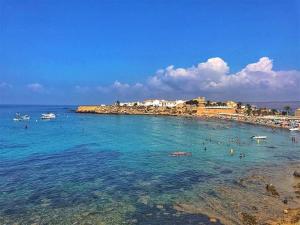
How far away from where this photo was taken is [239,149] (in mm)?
61625

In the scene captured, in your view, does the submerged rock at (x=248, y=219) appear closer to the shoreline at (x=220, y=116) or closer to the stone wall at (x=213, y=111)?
the shoreline at (x=220, y=116)

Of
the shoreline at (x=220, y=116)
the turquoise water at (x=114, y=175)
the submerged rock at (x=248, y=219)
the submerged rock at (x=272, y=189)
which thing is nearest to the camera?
the submerged rock at (x=248, y=219)

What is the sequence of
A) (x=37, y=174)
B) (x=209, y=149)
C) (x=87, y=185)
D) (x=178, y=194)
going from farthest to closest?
(x=209, y=149)
(x=37, y=174)
(x=87, y=185)
(x=178, y=194)

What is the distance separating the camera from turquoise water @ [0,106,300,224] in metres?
26.7

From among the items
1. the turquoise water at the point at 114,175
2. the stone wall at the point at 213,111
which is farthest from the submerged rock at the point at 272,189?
the stone wall at the point at 213,111

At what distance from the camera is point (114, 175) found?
39469 millimetres

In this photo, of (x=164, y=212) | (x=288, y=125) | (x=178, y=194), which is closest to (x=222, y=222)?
(x=164, y=212)

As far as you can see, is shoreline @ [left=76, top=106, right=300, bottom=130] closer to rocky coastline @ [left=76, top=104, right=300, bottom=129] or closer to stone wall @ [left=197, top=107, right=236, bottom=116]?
rocky coastline @ [left=76, top=104, right=300, bottom=129]

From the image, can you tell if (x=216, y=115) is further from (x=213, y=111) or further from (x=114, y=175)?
(x=114, y=175)

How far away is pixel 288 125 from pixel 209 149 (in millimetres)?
58456

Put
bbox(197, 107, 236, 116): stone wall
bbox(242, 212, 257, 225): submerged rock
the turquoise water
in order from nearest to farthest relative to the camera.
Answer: bbox(242, 212, 257, 225): submerged rock, the turquoise water, bbox(197, 107, 236, 116): stone wall

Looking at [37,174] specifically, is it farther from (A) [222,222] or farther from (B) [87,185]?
(A) [222,222]

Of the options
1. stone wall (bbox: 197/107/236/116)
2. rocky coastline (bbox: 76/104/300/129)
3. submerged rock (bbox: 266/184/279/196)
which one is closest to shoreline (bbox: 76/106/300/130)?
rocky coastline (bbox: 76/104/300/129)

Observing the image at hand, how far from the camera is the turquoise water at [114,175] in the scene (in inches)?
1051
